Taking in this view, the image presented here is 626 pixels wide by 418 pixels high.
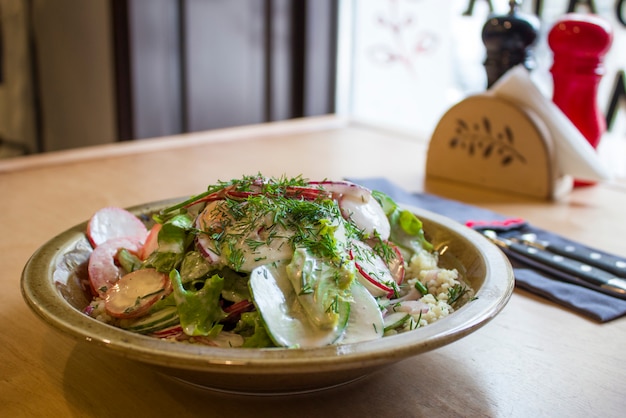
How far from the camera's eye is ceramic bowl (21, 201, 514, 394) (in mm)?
556

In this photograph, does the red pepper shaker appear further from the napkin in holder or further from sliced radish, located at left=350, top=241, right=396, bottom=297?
sliced radish, located at left=350, top=241, right=396, bottom=297

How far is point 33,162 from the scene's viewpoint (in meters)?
1.55

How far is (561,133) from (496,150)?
0.14m

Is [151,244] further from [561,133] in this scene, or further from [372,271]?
[561,133]

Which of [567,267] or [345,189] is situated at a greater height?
[345,189]

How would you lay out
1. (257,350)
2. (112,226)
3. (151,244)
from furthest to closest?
(112,226)
(151,244)
(257,350)

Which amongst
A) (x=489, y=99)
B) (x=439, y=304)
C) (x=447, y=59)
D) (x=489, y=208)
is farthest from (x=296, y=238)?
(x=447, y=59)

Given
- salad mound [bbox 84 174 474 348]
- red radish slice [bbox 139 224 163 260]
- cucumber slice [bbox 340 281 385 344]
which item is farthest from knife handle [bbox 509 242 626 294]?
red radish slice [bbox 139 224 163 260]

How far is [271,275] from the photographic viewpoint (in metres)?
0.66

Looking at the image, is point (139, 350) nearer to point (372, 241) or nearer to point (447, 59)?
point (372, 241)

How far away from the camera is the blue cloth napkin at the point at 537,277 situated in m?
0.93

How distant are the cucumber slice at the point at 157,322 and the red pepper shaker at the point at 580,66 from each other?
3.58 feet

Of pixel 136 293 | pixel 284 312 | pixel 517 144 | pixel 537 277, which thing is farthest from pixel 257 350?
pixel 517 144

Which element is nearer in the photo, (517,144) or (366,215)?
(366,215)
